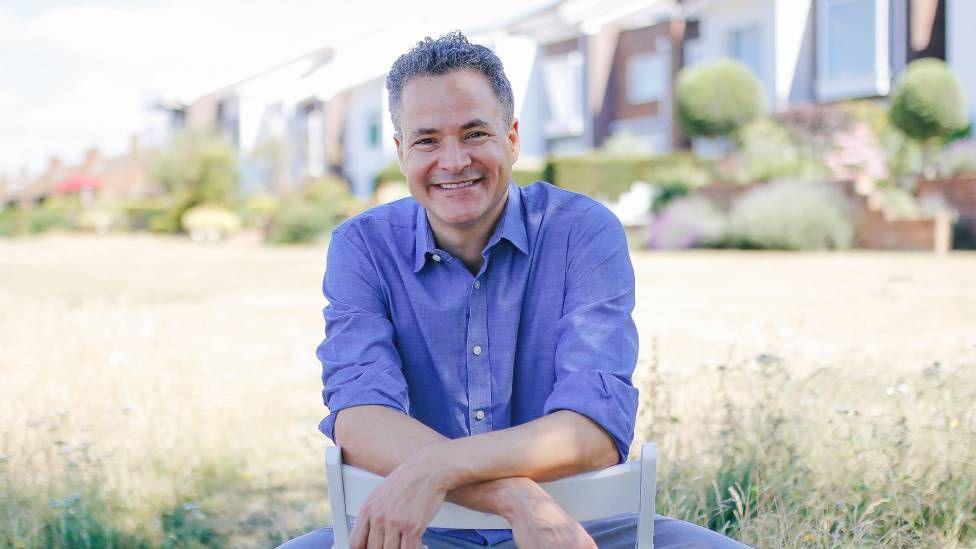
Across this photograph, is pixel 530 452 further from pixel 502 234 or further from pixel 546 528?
pixel 502 234

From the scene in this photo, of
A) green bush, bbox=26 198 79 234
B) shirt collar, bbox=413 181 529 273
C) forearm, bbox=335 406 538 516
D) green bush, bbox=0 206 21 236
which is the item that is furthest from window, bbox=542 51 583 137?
forearm, bbox=335 406 538 516

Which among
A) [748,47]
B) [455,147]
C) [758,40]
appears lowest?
[455,147]

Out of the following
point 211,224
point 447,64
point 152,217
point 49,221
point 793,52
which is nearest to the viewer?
point 447,64

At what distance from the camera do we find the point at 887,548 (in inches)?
133

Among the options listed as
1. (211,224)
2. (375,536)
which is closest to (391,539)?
(375,536)

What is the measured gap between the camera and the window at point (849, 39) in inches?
839

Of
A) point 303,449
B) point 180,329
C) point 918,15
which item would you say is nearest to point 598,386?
point 303,449

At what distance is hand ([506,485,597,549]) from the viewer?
79.2 inches

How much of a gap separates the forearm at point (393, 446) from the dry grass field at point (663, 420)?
4.85 ft

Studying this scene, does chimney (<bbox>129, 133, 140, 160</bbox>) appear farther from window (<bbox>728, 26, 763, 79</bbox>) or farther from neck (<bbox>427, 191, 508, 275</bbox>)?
neck (<bbox>427, 191, 508, 275</bbox>)

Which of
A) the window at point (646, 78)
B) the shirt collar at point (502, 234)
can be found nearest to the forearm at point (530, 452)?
the shirt collar at point (502, 234)

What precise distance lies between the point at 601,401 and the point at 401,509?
0.54 m

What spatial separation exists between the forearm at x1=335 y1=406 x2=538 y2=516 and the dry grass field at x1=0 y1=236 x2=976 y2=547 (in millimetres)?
1479

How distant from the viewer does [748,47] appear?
2425 cm
